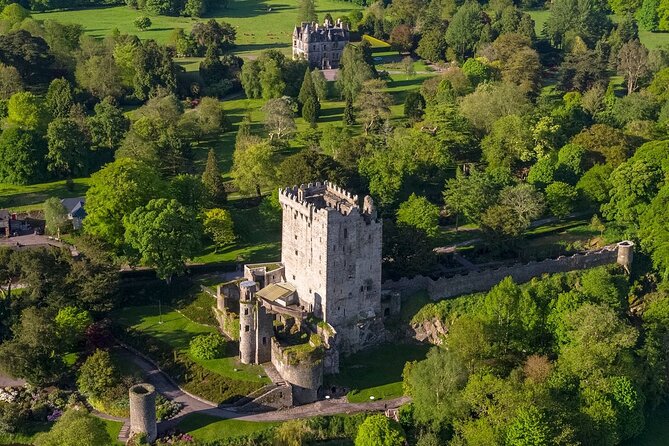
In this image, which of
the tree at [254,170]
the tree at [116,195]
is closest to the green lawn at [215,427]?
the tree at [116,195]

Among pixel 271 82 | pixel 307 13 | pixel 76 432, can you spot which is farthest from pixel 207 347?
pixel 307 13

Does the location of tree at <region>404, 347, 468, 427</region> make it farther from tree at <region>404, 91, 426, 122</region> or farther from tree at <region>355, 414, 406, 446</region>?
tree at <region>404, 91, 426, 122</region>

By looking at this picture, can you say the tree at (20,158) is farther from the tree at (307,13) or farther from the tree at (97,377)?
the tree at (307,13)

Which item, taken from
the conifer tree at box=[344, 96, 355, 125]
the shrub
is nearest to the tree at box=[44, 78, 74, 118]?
the conifer tree at box=[344, 96, 355, 125]

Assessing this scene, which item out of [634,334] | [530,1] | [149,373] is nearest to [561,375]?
[634,334]

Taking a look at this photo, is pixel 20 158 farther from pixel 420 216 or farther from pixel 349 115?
pixel 420 216

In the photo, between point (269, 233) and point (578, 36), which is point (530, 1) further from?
point (269, 233)

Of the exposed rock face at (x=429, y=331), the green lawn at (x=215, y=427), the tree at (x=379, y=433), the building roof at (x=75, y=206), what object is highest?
the building roof at (x=75, y=206)
